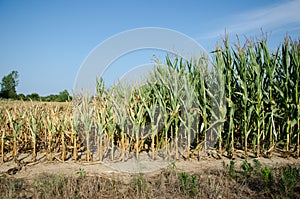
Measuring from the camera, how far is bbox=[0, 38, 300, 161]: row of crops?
491 centimetres

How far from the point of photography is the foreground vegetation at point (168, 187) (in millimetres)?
3211

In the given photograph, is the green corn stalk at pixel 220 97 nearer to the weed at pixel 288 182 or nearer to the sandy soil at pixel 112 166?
the sandy soil at pixel 112 166

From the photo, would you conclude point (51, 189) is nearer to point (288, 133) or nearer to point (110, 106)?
point (110, 106)

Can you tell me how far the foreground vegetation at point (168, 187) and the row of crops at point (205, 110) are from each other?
1.17 m

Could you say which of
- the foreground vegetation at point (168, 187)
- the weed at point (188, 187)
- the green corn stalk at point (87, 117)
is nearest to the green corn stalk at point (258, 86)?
the foreground vegetation at point (168, 187)

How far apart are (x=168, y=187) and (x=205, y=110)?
6.11 ft

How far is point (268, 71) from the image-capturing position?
196 inches

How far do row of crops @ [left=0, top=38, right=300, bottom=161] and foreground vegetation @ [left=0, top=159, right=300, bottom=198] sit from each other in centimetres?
117

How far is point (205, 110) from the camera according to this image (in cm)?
491

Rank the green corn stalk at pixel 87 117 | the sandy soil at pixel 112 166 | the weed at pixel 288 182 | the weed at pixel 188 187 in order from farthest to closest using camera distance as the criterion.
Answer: the green corn stalk at pixel 87 117 < the sandy soil at pixel 112 166 < the weed at pixel 188 187 < the weed at pixel 288 182

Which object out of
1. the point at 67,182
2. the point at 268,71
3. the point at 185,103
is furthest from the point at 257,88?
the point at 67,182

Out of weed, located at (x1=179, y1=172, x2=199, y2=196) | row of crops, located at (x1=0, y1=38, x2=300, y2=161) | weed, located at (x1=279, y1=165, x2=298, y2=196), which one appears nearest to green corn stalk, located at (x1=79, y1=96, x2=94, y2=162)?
row of crops, located at (x1=0, y1=38, x2=300, y2=161)

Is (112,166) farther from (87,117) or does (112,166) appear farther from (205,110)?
(205,110)

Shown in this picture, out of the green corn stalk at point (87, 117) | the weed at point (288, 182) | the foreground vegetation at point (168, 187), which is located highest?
the green corn stalk at point (87, 117)
